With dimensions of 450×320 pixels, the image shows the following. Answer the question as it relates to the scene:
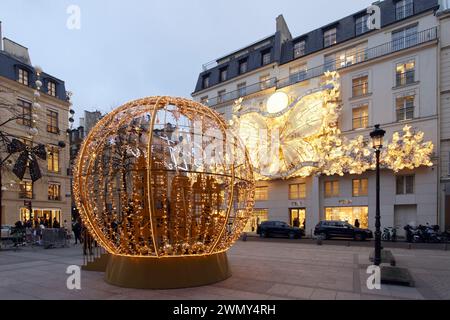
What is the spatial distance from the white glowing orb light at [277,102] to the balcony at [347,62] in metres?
1.95

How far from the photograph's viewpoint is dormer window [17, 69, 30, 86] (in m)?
29.9

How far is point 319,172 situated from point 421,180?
7.15 metres

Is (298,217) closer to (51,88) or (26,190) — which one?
(26,190)

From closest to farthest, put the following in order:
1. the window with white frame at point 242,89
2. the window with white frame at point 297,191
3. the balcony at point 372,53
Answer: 1. the balcony at point 372,53
2. the window with white frame at point 297,191
3. the window with white frame at point 242,89

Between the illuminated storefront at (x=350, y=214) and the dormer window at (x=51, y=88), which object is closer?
the illuminated storefront at (x=350, y=214)

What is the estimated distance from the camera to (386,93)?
25.2 metres

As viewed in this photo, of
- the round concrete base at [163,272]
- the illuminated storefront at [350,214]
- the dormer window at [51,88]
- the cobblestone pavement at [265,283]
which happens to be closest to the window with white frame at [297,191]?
the illuminated storefront at [350,214]

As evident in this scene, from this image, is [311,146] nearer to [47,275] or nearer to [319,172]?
[319,172]

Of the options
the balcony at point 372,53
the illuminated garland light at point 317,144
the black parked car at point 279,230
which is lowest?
the black parked car at point 279,230

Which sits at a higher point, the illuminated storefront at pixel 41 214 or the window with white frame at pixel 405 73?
the window with white frame at pixel 405 73

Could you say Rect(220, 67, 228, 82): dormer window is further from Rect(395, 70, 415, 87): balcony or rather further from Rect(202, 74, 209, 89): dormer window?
Rect(395, 70, 415, 87): balcony

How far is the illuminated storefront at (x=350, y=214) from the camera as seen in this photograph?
25.9 meters

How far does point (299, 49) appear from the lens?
3152cm

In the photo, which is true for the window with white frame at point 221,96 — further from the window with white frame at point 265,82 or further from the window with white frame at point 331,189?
the window with white frame at point 331,189
